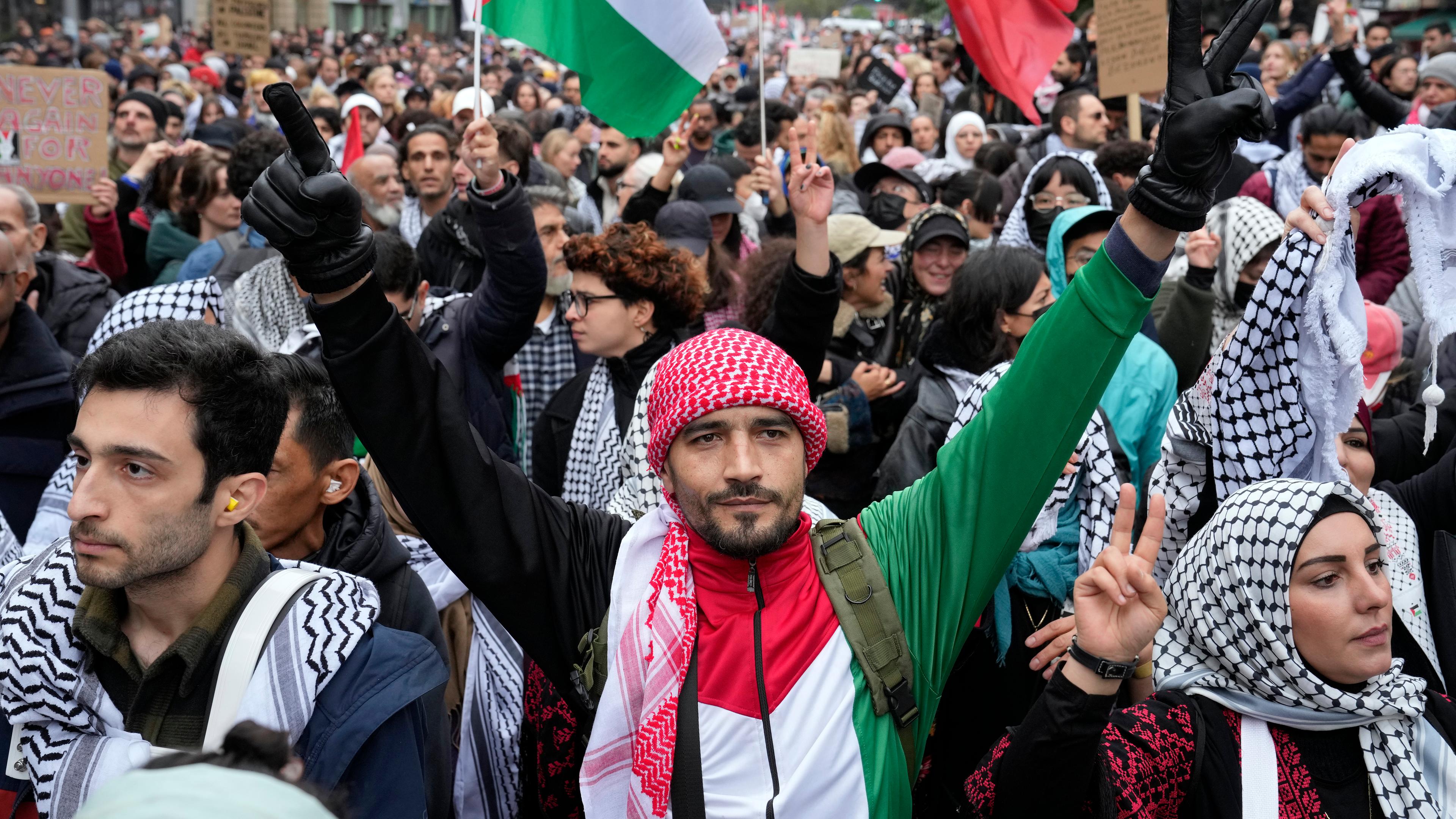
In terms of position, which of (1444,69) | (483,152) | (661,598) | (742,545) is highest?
(1444,69)

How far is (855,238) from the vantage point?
212 inches

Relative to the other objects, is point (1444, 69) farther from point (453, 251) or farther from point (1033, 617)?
point (1033, 617)

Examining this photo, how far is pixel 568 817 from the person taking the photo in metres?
3.10

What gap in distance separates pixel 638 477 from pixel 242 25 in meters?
8.56

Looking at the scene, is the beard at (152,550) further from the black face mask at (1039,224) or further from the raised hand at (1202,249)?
the black face mask at (1039,224)

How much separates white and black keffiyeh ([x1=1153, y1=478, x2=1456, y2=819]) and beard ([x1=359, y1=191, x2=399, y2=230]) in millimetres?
5547

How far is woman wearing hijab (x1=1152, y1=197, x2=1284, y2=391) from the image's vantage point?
4586mm

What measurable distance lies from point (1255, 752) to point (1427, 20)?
30177 millimetres

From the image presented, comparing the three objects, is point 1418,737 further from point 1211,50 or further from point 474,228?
point 474,228

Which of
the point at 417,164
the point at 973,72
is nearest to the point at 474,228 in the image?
the point at 417,164

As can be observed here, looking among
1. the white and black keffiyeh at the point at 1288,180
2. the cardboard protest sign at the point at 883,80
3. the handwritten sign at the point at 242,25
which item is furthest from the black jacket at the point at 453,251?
the cardboard protest sign at the point at 883,80

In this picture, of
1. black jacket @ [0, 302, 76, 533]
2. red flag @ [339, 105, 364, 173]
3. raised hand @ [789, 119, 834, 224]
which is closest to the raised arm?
raised hand @ [789, 119, 834, 224]

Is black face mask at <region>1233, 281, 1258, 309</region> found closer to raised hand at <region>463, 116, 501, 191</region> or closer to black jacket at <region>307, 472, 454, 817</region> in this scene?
raised hand at <region>463, 116, 501, 191</region>

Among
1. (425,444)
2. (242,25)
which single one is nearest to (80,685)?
(425,444)
